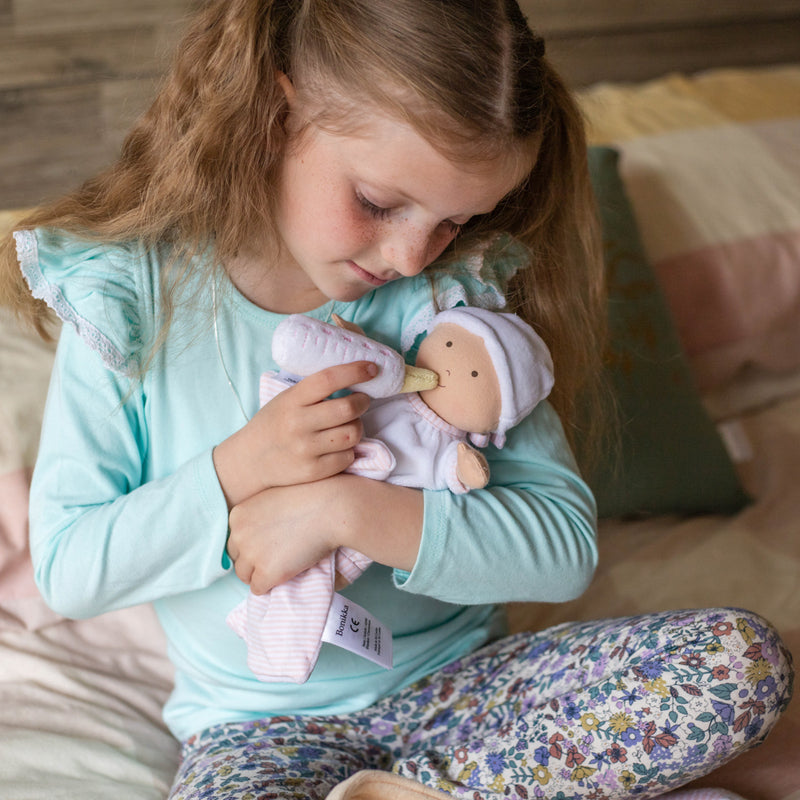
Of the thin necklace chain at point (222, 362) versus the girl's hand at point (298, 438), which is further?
the thin necklace chain at point (222, 362)

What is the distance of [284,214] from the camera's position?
87 centimetres

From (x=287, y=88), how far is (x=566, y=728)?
60 cm

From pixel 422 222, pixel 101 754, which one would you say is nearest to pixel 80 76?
pixel 422 222

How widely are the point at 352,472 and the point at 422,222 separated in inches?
8.7

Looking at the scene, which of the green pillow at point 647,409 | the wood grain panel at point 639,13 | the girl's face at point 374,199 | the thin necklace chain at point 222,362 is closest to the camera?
the girl's face at point 374,199

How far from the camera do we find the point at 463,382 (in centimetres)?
82

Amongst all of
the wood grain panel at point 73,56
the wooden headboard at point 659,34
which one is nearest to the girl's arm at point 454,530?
the wood grain panel at point 73,56

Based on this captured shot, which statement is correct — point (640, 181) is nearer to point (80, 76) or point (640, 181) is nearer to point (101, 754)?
point (80, 76)

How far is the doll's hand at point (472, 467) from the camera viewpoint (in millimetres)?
803

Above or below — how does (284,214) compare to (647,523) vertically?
above

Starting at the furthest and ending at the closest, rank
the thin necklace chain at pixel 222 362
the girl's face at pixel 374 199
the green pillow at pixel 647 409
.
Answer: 1. the green pillow at pixel 647 409
2. the thin necklace chain at pixel 222 362
3. the girl's face at pixel 374 199

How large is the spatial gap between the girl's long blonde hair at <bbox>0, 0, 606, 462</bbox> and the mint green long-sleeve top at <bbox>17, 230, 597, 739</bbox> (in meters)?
0.04

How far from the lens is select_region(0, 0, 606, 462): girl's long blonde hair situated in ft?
2.56

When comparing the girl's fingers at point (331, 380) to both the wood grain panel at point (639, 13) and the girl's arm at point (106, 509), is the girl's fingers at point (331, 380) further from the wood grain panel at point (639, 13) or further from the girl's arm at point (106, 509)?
the wood grain panel at point (639, 13)
